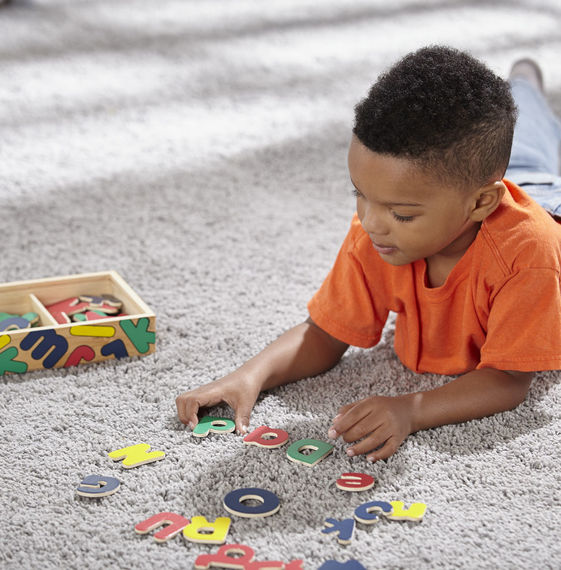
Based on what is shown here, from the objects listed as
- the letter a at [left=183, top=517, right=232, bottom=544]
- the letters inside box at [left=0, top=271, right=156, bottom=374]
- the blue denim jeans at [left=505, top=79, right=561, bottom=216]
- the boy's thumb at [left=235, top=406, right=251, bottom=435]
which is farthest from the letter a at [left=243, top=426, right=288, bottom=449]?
the blue denim jeans at [left=505, top=79, right=561, bottom=216]

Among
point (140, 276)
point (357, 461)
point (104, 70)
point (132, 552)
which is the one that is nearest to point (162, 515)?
point (132, 552)

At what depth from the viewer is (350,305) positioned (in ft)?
3.50

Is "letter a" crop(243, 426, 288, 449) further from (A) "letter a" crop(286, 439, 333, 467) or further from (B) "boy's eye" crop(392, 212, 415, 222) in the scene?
(B) "boy's eye" crop(392, 212, 415, 222)

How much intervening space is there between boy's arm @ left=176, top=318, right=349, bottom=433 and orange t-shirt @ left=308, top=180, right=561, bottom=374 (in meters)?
0.03

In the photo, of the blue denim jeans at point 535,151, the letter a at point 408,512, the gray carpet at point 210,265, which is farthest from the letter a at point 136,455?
the blue denim jeans at point 535,151

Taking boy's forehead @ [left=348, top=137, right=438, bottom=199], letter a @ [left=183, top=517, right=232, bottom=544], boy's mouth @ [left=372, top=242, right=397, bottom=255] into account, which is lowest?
letter a @ [left=183, top=517, right=232, bottom=544]

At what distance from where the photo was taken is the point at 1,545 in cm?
79

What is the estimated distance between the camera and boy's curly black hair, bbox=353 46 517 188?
2.81ft

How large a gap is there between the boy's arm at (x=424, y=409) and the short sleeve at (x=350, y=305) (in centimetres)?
13

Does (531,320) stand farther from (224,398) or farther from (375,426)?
(224,398)

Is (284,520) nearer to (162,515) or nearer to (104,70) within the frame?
(162,515)

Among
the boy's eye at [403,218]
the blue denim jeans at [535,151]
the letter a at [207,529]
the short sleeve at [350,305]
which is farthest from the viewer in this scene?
the blue denim jeans at [535,151]

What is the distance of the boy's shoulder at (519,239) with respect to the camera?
0.94 metres

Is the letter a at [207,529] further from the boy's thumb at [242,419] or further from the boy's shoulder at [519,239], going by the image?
the boy's shoulder at [519,239]
